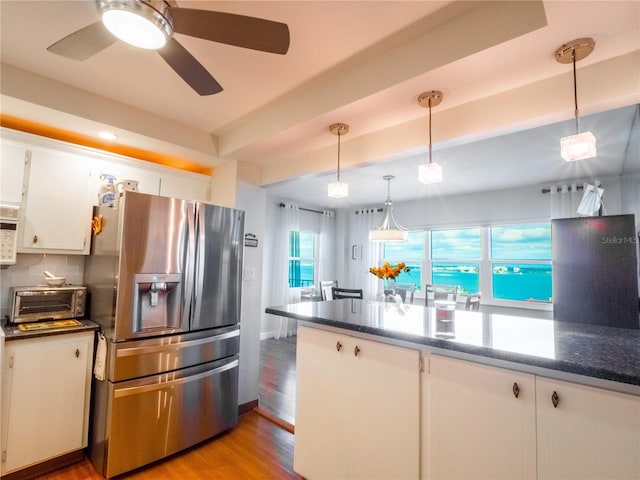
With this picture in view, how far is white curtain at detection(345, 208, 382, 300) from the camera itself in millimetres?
5945

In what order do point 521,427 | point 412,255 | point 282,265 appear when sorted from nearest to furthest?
point 521,427, point 282,265, point 412,255

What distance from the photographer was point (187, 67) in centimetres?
146

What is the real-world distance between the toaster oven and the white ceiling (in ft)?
3.86

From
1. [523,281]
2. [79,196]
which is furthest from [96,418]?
[523,281]

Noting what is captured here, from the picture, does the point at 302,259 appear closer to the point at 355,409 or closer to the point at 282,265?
the point at 282,265

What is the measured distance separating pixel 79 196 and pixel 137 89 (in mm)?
963

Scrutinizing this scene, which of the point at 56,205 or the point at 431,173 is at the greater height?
the point at 431,173

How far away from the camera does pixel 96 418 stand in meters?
2.10

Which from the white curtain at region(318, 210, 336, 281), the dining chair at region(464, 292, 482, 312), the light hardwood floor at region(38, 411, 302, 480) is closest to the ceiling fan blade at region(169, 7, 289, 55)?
the light hardwood floor at region(38, 411, 302, 480)

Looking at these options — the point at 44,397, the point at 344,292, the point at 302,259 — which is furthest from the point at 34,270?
the point at 302,259

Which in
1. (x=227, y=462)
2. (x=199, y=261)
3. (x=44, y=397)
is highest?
(x=199, y=261)

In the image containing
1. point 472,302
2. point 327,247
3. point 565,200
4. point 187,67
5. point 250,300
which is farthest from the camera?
point 327,247

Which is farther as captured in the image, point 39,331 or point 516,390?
point 39,331

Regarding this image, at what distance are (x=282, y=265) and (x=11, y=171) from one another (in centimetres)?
371
